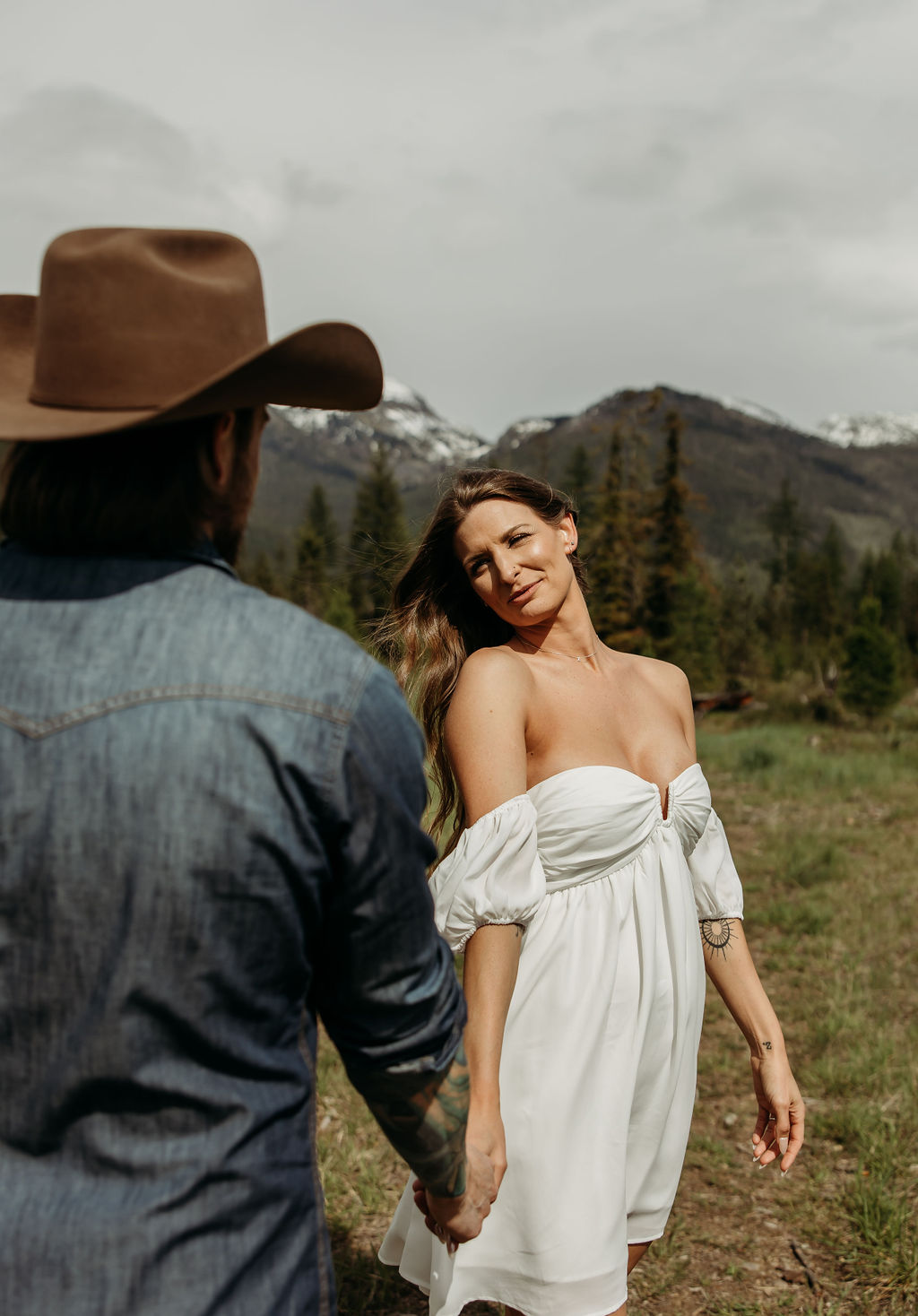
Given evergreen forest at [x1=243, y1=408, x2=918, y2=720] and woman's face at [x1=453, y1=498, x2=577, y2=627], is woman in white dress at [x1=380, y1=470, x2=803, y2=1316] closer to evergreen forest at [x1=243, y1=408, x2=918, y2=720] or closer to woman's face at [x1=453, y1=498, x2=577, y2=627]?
woman's face at [x1=453, y1=498, x2=577, y2=627]

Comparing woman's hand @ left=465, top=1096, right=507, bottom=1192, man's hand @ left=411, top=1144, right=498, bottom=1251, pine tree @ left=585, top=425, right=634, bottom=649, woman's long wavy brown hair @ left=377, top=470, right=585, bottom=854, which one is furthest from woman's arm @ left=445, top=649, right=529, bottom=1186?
pine tree @ left=585, top=425, right=634, bottom=649

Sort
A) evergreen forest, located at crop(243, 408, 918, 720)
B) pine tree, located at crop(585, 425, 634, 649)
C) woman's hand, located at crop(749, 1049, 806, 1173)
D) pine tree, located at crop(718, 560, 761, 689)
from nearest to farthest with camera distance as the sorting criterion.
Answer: woman's hand, located at crop(749, 1049, 806, 1173)
evergreen forest, located at crop(243, 408, 918, 720)
pine tree, located at crop(585, 425, 634, 649)
pine tree, located at crop(718, 560, 761, 689)

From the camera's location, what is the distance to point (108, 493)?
1154mm

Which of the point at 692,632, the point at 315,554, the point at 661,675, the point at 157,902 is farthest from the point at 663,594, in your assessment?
the point at 157,902

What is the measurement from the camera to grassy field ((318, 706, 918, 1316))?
3287mm

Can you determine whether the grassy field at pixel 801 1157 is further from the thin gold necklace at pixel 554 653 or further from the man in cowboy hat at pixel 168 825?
the man in cowboy hat at pixel 168 825

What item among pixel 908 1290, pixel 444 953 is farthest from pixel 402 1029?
pixel 908 1290

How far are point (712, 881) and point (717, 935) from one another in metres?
0.14

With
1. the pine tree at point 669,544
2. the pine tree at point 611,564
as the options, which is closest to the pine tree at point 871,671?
A: the pine tree at point 611,564

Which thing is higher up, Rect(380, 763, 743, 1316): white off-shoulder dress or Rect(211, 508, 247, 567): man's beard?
Rect(211, 508, 247, 567): man's beard

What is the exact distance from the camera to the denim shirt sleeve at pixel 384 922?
3.79 ft

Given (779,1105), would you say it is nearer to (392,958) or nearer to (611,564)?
(392,958)

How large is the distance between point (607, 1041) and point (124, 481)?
161 centimetres

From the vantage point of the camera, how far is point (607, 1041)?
2148 mm
